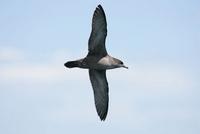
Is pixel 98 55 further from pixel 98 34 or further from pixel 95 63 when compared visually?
pixel 98 34

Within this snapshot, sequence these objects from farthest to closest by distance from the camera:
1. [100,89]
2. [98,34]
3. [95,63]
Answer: [100,89] < [98,34] < [95,63]

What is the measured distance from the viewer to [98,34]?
102 feet

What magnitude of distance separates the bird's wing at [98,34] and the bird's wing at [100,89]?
1.06 meters

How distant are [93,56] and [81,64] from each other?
0.55 meters

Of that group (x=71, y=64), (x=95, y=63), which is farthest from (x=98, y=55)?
(x=71, y=64)

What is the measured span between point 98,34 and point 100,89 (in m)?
2.22

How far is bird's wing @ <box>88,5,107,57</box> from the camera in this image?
101 feet

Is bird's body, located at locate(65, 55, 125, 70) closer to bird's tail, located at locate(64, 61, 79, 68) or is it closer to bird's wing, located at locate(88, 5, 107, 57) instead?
bird's tail, located at locate(64, 61, 79, 68)

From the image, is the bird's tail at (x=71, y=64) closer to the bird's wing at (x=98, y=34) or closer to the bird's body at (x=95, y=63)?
the bird's body at (x=95, y=63)

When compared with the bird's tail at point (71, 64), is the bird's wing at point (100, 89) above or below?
below

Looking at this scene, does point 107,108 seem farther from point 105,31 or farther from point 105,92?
point 105,31

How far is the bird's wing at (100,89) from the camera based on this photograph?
31.8 metres

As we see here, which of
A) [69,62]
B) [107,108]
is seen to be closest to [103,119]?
[107,108]

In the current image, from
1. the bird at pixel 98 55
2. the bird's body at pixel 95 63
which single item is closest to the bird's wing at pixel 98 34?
the bird at pixel 98 55
